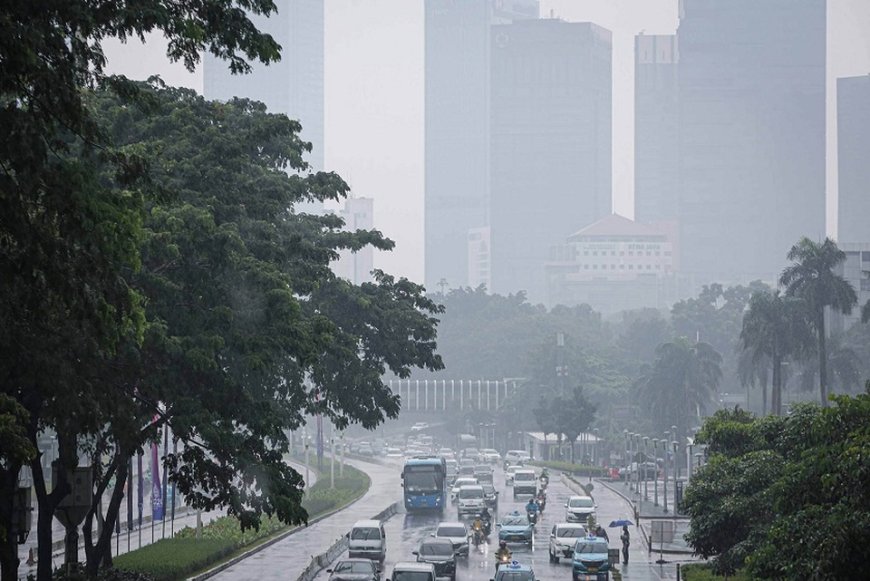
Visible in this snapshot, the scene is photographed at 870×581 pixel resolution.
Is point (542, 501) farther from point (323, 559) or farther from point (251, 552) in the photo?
point (323, 559)

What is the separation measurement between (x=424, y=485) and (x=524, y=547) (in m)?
20.8

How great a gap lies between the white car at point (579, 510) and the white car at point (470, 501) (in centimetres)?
411

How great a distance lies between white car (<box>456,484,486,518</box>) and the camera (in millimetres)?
77500

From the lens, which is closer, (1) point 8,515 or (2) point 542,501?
(1) point 8,515

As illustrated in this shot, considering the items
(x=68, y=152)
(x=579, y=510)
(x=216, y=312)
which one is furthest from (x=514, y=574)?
(x=579, y=510)

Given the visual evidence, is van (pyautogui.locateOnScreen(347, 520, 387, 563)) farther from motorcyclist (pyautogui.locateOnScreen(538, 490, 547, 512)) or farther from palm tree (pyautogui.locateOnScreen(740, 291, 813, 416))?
palm tree (pyautogui.locateOnScreen(740, 291, 813, 416))

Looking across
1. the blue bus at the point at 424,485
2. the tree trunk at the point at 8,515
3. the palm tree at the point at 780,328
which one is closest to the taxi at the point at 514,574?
the tree trunk at the point at 8,515

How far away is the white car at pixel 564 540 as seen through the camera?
59.3 meters

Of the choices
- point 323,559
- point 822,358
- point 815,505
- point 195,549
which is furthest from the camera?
point 822,358

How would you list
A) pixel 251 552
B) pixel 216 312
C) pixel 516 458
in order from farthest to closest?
1. pixel 516 458
2. pixel 251 552
3. pixel 216 312

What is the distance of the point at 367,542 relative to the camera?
5759 centimetres

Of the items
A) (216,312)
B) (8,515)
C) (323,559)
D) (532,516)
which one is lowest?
(532,516)

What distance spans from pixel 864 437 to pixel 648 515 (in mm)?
61816

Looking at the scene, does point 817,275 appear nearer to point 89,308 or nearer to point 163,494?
point 163,494
